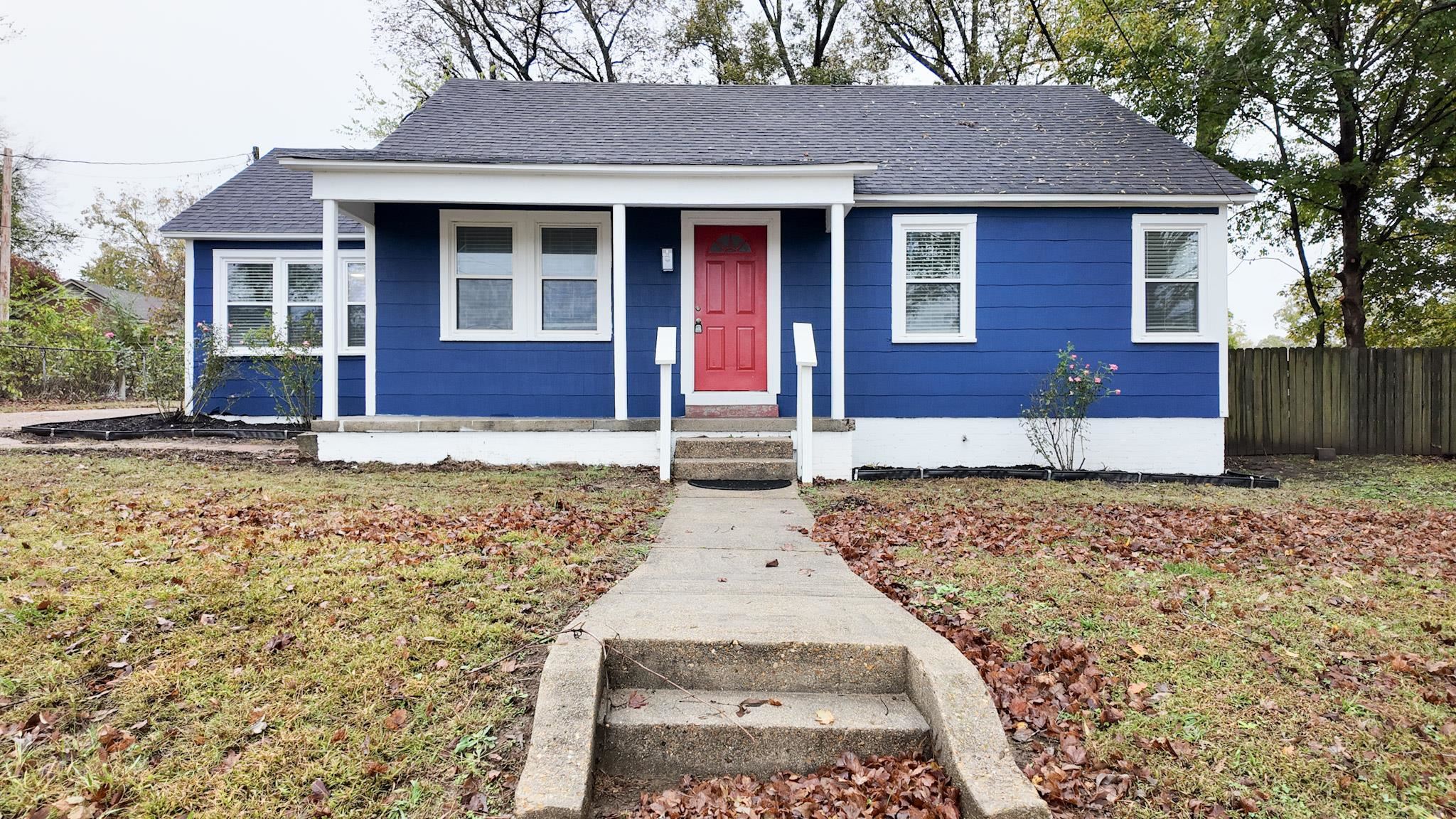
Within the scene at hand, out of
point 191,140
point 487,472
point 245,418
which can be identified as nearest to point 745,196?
point 487,472

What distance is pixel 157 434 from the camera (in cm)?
885

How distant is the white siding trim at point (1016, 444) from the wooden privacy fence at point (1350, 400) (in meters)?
2.56

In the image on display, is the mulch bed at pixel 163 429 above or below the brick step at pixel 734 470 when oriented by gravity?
above

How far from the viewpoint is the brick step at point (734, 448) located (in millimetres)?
7484

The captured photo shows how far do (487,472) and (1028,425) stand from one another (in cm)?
610

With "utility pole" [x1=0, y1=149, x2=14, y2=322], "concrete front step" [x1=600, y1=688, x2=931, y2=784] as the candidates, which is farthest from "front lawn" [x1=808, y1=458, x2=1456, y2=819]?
"utility pole" [x1=0, y1=149, x2=14, y2=322]

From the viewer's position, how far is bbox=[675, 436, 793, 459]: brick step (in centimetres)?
748

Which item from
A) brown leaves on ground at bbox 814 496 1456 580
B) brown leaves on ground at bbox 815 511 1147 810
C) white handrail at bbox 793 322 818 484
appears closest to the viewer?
brown leaves on ground at bbox 815 511 1147 810

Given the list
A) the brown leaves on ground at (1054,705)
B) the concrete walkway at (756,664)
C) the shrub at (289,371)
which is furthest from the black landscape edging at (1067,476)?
the shrub at (289,371)

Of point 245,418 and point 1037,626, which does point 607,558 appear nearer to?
point 1037,626

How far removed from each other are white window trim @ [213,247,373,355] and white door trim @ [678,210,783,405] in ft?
16.1

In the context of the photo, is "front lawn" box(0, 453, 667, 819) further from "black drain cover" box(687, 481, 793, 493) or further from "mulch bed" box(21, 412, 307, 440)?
"mulch bed" box(21, 412, 307, 440)

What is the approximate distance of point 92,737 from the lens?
7.51 ft

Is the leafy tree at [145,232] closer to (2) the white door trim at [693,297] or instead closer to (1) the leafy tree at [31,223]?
(1) the leafy tree at [31,223]
